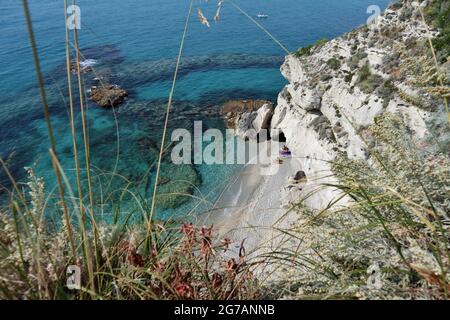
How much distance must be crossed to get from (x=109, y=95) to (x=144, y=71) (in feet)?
27.1

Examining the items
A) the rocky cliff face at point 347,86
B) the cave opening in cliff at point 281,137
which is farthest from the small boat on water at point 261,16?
the cave opening in cliff at point 281,137

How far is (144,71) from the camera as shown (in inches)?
1366

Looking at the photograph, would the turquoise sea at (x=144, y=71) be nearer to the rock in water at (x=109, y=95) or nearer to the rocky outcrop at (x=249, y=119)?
the rock in water at (x=109, y=95)

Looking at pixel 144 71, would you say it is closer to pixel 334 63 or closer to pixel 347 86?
pixel 334 63

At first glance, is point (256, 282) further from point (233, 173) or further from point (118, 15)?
point (118, 15)

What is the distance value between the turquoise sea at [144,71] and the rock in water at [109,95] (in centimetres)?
56

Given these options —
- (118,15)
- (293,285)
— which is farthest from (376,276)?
(118,15)

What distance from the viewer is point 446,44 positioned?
1364 cm

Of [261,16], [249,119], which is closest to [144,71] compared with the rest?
[249,119]

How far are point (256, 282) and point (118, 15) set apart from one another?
A: 191ft

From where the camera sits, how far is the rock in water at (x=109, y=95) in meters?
27.0

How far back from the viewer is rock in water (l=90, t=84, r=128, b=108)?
88.5 ft

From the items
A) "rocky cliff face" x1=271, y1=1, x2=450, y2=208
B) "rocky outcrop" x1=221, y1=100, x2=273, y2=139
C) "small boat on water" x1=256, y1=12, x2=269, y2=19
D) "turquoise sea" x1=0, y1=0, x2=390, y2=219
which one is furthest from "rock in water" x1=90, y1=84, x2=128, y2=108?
"small boat on water" x1=256, y1=12, x2=269, y2=19

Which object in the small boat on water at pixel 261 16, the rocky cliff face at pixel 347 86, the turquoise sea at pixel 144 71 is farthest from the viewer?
the small boat on water at pixel 261 16
